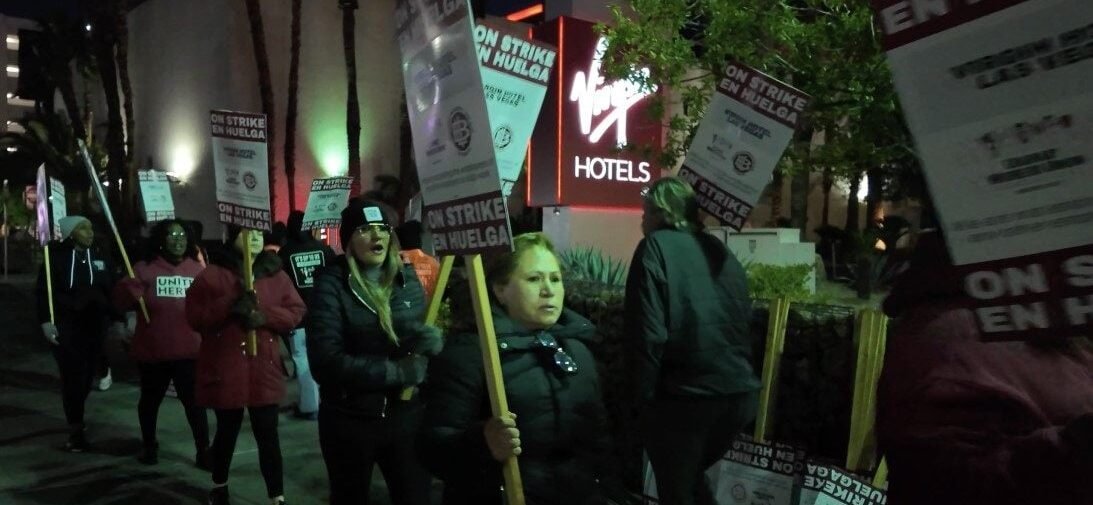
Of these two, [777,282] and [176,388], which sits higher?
[777,282]

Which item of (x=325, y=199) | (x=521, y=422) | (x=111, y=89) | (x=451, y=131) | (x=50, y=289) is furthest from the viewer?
(x=111, y=89)

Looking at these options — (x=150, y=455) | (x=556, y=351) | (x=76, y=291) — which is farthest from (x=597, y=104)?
(x=556, y=351)

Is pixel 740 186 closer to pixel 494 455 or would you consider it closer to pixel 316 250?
pixel 494 455

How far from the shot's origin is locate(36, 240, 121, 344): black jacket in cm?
792

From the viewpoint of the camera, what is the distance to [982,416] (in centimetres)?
148

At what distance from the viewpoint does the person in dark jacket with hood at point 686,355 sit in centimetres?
382

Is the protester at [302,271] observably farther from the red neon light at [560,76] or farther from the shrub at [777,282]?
the red neon light at [560,76]

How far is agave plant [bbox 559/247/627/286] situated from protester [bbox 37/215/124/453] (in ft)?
13.7

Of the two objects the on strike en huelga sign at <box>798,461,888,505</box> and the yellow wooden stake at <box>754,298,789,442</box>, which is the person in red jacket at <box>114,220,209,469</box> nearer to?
the yellow wooden stake at <box>754,298,789,442</box>

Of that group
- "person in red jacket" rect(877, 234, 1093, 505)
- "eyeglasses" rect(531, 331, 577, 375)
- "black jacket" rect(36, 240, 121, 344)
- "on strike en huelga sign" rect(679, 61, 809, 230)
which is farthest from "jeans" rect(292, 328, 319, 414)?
"person in red jacket" rect(877, 234, 1093, 505)

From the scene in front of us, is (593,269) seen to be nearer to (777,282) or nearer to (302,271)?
(777,282)

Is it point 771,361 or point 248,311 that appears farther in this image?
point 248,311

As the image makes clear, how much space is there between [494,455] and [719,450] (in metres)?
1.66

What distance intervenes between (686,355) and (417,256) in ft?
14.4
